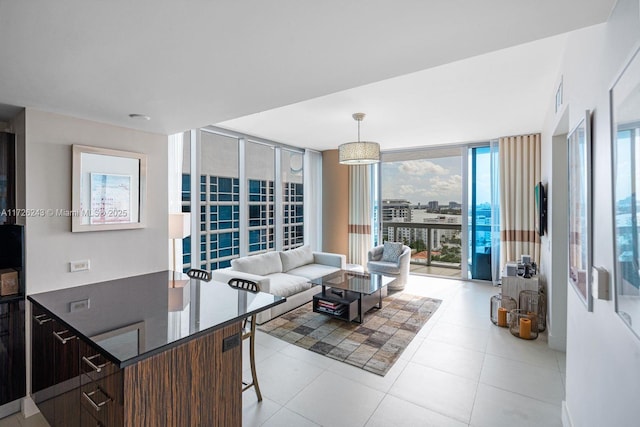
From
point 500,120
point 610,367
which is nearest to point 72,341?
point 610,367

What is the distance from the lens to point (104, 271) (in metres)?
2.58

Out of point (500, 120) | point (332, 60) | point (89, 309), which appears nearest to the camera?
point (332, 60)

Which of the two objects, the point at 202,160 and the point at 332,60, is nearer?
the point at 332,60

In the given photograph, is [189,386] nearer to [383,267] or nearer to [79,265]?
[79,265]

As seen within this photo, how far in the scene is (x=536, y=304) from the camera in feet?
11.8

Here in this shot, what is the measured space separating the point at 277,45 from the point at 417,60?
75cm

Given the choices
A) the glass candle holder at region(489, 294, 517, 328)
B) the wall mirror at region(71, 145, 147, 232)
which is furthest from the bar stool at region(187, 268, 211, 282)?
the glass candle holder at region(489, 294, 517, 328)

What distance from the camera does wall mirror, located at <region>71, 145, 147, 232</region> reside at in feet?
7.91

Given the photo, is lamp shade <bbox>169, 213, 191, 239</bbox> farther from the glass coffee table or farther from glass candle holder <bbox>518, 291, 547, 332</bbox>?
glass candle holder <bbox>518, 291, 547, 332</bbox>

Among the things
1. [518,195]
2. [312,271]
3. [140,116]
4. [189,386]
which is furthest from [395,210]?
[189,386]

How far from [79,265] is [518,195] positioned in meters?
6.13

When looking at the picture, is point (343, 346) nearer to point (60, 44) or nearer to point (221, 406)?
point (221, 406)

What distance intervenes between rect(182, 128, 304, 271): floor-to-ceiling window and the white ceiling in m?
1.66

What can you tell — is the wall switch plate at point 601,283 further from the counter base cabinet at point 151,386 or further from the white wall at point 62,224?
the white wall at point 62,224
